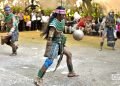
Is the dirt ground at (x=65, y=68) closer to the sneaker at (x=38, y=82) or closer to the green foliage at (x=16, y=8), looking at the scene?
the sneaker at (x=38, y=82)

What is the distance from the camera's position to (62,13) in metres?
9.15

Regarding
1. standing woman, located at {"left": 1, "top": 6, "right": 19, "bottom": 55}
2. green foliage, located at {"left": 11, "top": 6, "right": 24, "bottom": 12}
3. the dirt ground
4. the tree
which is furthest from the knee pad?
green foliage, located at {"left": 11, "top": 6, "right": 24, "bottom": 12}

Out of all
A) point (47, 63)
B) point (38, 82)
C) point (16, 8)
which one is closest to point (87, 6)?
point (16, 8)

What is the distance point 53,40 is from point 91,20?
14.0 metres

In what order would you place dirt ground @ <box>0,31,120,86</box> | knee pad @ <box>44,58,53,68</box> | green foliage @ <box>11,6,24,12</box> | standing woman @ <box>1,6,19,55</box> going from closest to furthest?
knee pad @ <box>44,58,53,68</box> → dirt ground @ <box>0,31,120,86</box> → standing woman @ <box>1,6,19,55</box> → green foliage @ <box>11,6,24,12</box>

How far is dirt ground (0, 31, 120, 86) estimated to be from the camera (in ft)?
31.1

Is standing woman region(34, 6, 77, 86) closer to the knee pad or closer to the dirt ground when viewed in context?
the knee pad

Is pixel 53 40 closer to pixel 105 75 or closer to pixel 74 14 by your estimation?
pixel 105 75

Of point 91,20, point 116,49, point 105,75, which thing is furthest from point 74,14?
point 105,75

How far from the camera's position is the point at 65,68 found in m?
11.2

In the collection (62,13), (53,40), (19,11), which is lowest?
(19,11)

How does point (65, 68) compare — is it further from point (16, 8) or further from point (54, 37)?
point (16, 8)

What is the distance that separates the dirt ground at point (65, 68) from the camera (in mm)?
9477

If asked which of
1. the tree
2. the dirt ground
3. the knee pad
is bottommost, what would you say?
the tree
